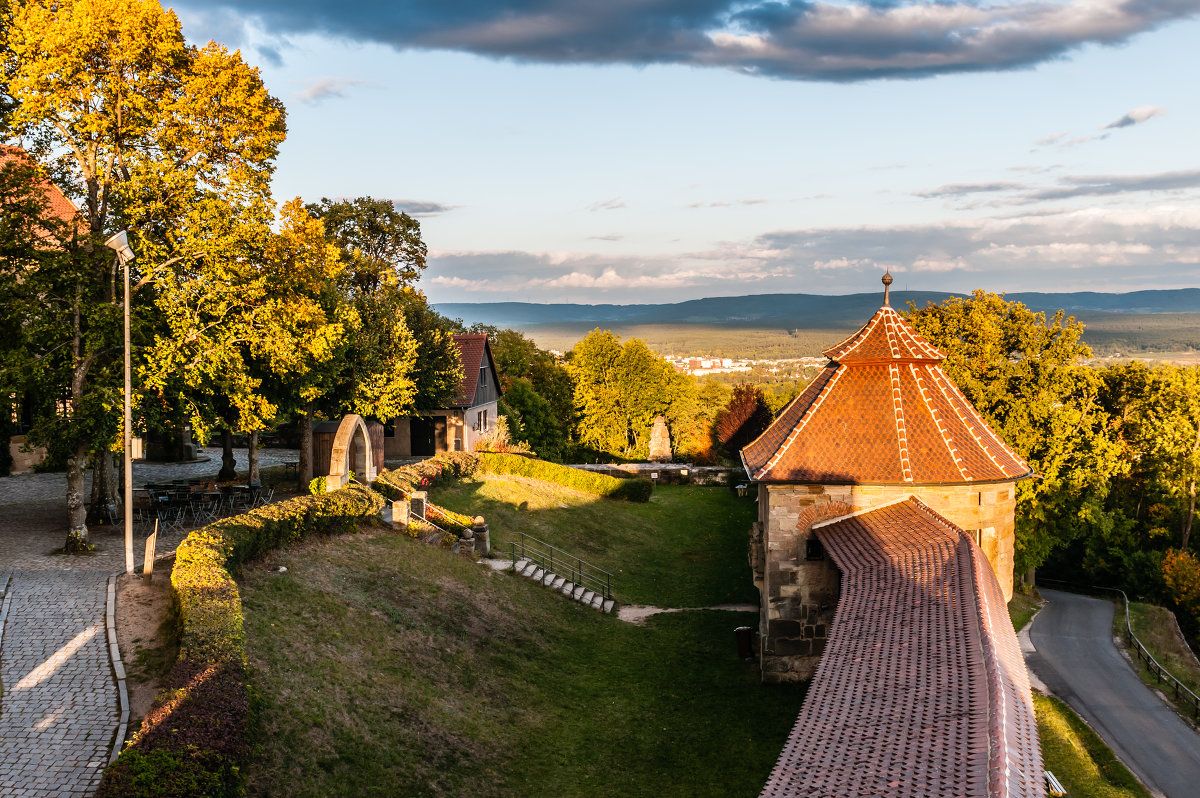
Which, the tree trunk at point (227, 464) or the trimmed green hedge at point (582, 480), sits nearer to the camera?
the tree trunk at point (227, 464)

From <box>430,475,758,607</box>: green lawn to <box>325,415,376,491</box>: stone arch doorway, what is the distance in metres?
4.21

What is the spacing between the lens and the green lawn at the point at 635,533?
99.2 ft

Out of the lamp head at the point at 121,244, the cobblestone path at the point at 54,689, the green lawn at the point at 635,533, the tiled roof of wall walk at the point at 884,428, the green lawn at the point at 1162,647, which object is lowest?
the green lawn at the point at 1162,647

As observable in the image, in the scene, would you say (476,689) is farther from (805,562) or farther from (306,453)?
(306,453)

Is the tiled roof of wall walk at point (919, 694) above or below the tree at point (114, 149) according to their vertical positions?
below

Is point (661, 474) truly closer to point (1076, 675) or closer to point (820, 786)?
point (1076, 675)

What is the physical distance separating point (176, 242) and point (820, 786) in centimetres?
2151

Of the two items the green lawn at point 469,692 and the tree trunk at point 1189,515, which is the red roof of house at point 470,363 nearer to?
the green lawn at point 469,692

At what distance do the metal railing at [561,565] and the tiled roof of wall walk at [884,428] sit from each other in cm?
978

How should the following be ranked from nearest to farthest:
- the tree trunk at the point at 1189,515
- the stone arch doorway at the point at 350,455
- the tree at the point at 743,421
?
the stone arch doorway at the point at 350,455 → the tree trunk at the point at 1189,515 → the tree at the point at 743,421

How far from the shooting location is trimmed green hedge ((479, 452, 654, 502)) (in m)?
44.0

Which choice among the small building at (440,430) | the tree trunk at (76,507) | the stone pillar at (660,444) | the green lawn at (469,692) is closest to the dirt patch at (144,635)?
the green lawn at (469,692)

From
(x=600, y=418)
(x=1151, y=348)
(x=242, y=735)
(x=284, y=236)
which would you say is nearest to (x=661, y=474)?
(x=600, y=418)

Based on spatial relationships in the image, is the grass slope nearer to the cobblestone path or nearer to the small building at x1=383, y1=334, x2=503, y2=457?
the cobblestone path
